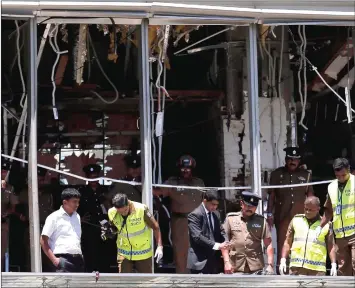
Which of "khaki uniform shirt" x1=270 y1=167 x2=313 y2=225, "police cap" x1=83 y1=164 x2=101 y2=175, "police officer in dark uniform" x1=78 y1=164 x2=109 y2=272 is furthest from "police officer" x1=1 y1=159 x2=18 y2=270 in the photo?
"khaki uniform shirt" x1=270 y1=167 x2=313 y2=225

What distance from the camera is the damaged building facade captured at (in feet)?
52.2

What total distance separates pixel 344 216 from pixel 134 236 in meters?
2.34

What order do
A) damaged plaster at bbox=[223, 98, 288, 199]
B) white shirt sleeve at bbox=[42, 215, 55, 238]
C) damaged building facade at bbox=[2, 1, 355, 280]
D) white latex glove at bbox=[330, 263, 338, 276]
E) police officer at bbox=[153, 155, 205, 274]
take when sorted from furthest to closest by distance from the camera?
damaged plaster at bbox=[223, 98, 288, 199], damaged building facade at bbox=[2, 1, 355, 280], police officer at bbox=[153, 155, 205, 274], white latex glove at bbox=[330, 263, 338, 276], white shirt sleeve at bbox=[42, 215, 55, 238]

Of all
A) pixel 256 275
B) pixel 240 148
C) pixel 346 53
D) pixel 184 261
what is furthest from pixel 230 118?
pixel 256 275

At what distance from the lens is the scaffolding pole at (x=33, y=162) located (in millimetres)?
13234

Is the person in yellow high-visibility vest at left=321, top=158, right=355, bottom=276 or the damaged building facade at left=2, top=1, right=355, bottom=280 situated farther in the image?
the damaged building facade at left=2, top=1, right=355, bottom=280

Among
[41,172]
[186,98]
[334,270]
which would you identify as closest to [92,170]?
[41,172]

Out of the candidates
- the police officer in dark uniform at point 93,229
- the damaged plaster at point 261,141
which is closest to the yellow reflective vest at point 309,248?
the police officer in dark uniform at point 93,229

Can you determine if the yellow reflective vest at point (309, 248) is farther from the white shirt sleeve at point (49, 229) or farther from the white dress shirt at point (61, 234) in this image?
the white shirt sleeve at point (49, 229)

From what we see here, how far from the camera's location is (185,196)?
48.4 ft

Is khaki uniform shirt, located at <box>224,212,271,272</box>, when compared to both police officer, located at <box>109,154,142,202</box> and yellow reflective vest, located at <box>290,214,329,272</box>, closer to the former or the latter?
yellow reflective vest, located at <box>290,214,329,272</box>

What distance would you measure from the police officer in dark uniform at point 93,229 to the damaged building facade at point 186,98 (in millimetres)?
674

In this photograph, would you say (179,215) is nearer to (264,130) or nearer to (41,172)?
(41,172)

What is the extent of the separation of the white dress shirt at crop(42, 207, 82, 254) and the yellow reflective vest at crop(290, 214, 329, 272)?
245 cm
